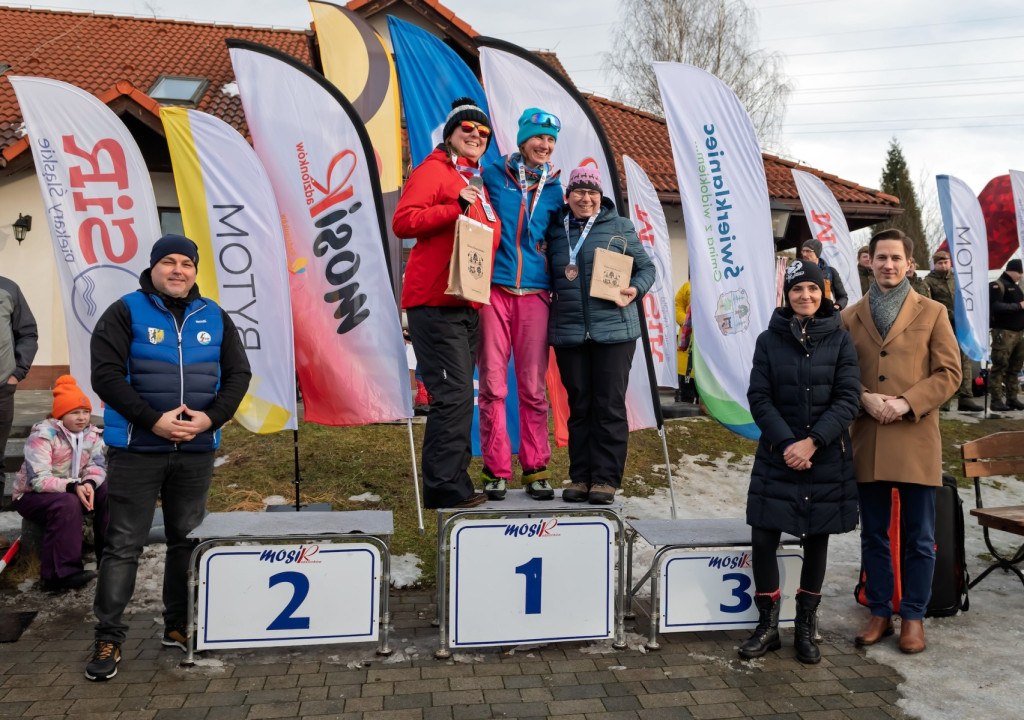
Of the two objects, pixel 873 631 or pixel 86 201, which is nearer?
pixel 873 631

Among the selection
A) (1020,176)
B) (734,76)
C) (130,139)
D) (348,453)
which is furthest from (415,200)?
(734,76)

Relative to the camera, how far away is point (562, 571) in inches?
151

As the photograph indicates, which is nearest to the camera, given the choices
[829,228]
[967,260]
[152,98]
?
[967,260]

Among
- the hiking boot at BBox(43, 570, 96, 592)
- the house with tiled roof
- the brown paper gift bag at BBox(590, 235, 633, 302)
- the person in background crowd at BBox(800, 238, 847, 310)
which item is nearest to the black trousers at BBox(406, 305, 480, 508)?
the brown paper gift bag at BBox(590, 235, 633, 302)

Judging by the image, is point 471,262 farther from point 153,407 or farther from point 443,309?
point 153,407

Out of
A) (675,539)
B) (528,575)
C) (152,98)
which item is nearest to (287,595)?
(528,575)

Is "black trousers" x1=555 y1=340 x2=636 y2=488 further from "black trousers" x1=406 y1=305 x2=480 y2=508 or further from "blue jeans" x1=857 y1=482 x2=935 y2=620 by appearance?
"blue jeans" x1=857 y1=482 x2=935 y2=620

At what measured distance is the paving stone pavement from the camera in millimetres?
3225

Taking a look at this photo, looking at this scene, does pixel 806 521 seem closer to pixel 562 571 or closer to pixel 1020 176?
pixel 562 571

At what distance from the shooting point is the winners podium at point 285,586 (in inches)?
142

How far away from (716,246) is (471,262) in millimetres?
2436

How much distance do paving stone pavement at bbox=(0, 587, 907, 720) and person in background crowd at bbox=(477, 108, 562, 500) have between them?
3.07ft

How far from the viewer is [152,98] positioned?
40.5 feet

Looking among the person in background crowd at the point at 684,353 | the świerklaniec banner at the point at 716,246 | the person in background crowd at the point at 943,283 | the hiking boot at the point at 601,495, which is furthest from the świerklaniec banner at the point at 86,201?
the person in background crowd at the point at 943,283
